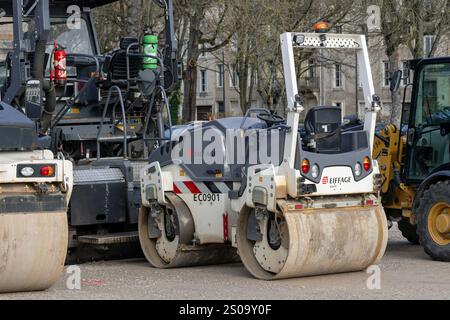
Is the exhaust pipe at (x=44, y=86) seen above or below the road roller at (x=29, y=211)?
above

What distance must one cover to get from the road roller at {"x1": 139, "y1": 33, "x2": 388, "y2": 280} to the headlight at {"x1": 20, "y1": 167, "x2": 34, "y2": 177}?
2366mm

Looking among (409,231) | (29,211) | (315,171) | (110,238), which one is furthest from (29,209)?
(409,231)

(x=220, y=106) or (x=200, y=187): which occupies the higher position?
(x=220, y=106)

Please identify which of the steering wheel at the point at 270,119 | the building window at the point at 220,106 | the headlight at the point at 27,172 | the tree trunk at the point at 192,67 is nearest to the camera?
the headlight at the point at 27,172

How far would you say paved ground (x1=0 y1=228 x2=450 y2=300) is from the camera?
952cm

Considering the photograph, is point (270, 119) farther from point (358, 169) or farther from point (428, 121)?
point (428, 121)

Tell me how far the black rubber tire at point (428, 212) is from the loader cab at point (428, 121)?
0.43 metres

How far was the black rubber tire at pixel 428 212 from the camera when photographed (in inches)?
476

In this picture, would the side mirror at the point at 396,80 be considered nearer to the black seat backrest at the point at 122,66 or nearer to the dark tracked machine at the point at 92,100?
the dark tracked machine at the point at 92,100

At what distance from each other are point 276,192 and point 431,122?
3.38 metres

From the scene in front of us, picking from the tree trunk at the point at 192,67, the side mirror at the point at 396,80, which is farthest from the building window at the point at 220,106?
the side mirror at the point at 396,80

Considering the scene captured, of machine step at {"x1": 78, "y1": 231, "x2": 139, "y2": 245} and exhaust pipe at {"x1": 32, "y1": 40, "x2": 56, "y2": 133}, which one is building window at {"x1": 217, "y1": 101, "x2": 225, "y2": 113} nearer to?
exhaust pipe at {"x1": 32, "y1": 40, "x2": 56, "y2": 133}

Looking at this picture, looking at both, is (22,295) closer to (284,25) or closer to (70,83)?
(70,83)

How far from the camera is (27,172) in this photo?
30.7 feet
